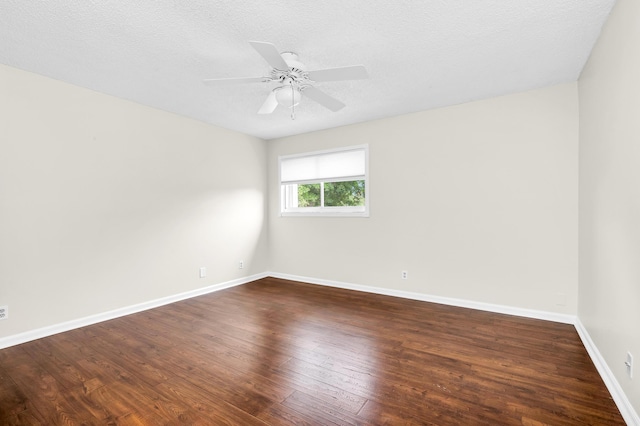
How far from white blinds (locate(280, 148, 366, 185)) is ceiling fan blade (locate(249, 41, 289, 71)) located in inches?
101

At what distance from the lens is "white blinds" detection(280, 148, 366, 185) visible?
4.54 meters

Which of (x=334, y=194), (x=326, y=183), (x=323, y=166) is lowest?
(x=334, y=194)

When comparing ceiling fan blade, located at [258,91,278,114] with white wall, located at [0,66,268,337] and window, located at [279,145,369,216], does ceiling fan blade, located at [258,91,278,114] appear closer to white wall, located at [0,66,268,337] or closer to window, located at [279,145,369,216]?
white wall, located at [0,66,268,337]

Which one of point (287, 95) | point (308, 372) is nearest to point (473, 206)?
point (287, 95)

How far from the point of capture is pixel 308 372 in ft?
7.22

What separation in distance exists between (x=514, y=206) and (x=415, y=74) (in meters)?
1.90

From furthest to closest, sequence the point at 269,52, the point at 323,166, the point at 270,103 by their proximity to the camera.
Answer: the point at 323,166 < the point at 270,103 < the point at 269,52

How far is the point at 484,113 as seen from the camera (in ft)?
11.5

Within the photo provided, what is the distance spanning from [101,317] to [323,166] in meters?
3.55

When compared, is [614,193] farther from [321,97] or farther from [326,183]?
[326,183]

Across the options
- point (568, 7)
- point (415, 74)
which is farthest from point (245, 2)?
point (568, 7)

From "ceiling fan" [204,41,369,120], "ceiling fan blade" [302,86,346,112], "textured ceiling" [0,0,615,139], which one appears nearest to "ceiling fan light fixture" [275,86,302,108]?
"ceiling fan" [204,41,369,120]

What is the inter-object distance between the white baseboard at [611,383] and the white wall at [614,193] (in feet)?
0.15

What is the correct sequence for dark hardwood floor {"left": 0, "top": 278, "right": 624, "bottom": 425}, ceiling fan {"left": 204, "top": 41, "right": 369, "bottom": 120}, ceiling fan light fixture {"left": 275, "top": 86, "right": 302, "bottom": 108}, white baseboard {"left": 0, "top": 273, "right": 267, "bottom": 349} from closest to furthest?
1. dark hardwood floor {"left": 0, "top": 278, "right": 624, "bottom": 425}
2. ceiling fan {"left": 204, "top": 41, "right": 369, "bottom": 120}
3. ceiling fan light fixture {"left": 275, "top": 86, "right": 302, "bottom": 108}
4. white baseboard {"left": 0, "top": 273, "right": 267, "bottom": 349}
